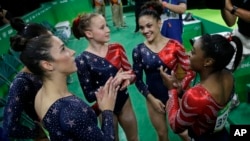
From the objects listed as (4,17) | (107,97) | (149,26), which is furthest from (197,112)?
(4,17)

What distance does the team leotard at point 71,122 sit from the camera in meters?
1.19

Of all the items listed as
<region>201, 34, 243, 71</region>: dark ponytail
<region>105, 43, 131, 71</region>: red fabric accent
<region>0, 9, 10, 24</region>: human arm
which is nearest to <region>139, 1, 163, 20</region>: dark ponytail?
<region>105, 43, 131, 71</region>: red fabric accent

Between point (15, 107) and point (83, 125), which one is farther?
point (15, 107)

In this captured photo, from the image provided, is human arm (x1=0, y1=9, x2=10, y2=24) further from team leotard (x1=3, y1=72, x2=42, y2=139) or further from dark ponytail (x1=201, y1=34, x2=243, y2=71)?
dark ponytail (x1=201, y1=34, x2=243, y2=71)

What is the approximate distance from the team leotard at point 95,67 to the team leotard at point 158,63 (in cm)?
17

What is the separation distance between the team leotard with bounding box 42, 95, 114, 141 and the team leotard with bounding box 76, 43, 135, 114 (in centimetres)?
67

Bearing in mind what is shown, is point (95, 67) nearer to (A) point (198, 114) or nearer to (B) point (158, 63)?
(B) point (158, 63)

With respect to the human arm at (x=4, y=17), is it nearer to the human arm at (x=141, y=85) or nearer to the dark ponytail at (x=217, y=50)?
the human arm at (x=141, y=85)

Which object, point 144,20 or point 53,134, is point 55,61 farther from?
point 144,20

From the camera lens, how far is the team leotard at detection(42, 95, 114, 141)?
3.89ft

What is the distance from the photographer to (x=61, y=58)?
4.38 ft

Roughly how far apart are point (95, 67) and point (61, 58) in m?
0.64

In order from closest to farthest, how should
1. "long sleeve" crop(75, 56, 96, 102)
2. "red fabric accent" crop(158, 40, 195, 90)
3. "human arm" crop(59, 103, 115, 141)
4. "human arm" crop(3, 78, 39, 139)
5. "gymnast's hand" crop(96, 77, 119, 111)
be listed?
"human arm" crop(59, 103, 115, 141) → "gymnast's hand" crop(96, 77, 119, 111) → "human arm" crop(3, 78, 39, 139) → "long sleeve" crop(75, 56, 96, 102) → "red fabric accent" crop(158, 40, 195, 90)

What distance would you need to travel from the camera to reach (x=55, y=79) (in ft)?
4.36
